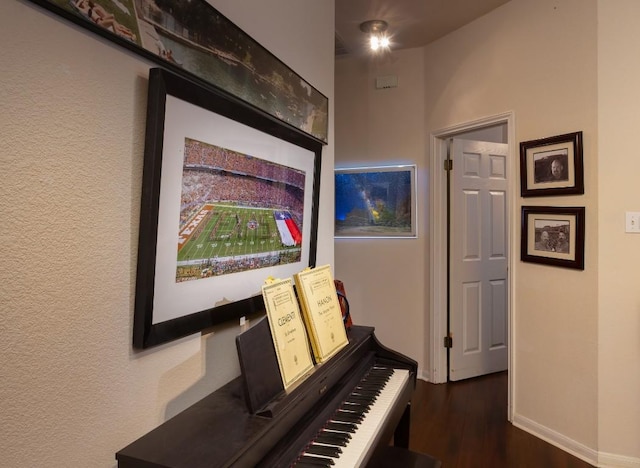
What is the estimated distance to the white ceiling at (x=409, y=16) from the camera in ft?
9.54

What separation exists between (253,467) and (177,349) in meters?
0.40

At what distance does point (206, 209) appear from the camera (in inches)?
49.6

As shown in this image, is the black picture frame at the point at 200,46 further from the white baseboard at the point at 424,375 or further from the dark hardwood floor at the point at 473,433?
the white baseboard at the point at 424,375

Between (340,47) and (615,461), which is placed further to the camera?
(340,47)

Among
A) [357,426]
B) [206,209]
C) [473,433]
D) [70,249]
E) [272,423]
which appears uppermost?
[206,209]

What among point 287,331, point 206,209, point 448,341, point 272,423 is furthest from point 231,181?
point 448,341

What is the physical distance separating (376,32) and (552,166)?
171cm

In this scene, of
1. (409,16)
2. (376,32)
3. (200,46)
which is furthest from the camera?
(376,32)

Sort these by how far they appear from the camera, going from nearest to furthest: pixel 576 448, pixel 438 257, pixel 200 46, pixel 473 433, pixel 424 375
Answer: pixel 200 46 < pixel 576 448 < pixel 473 433 < pixel 438 257 < pixel 424 375

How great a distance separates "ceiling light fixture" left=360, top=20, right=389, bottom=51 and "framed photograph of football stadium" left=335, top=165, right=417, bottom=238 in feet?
3.38

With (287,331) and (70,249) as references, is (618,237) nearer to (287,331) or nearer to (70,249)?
A: (287,331)

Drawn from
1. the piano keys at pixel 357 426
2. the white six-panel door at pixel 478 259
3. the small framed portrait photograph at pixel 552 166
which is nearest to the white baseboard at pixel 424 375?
the white six-panel door at pixel 478 259

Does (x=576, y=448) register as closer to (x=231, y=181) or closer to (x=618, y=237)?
(x=618, y=237)

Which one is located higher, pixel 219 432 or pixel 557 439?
pixel 219 432
